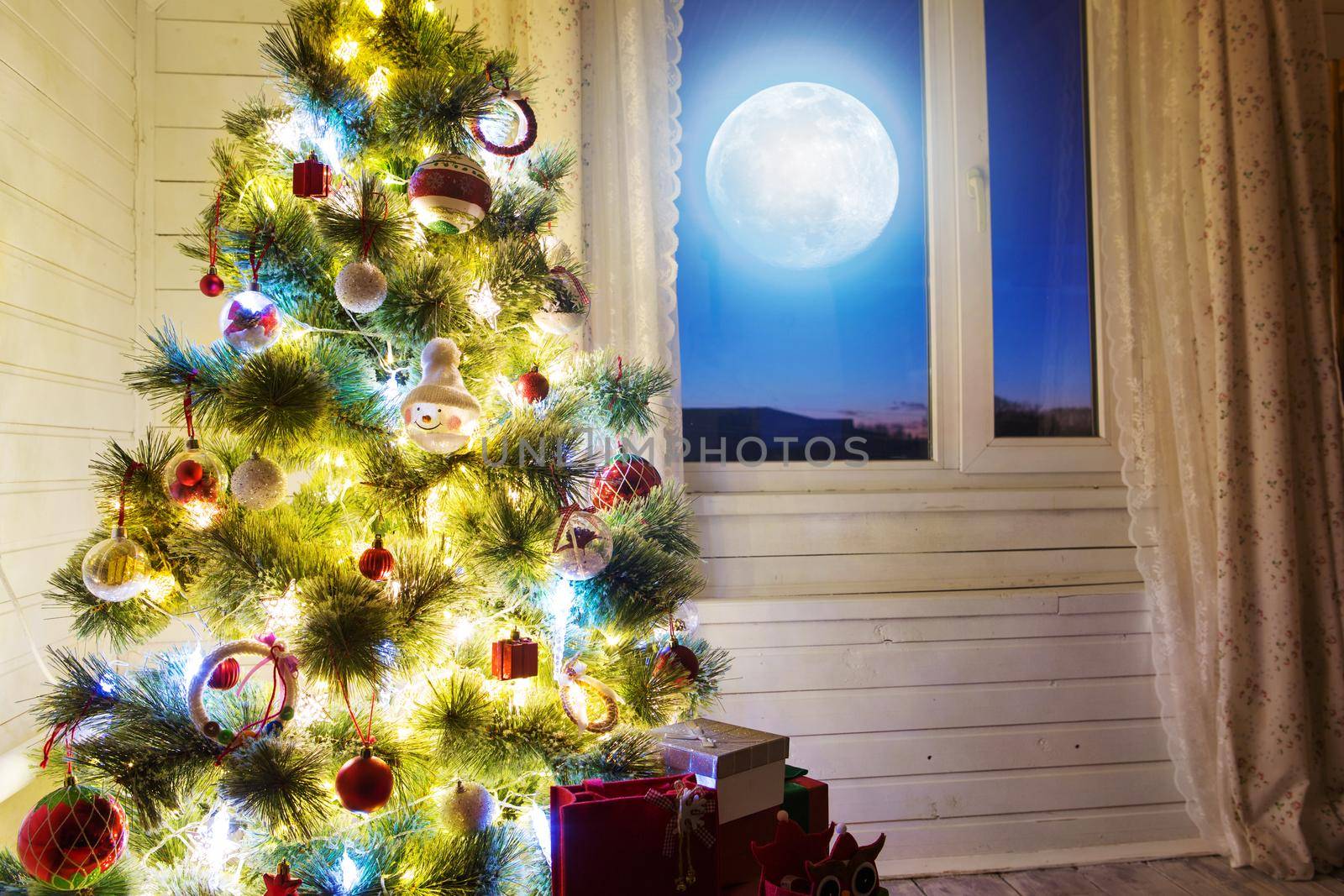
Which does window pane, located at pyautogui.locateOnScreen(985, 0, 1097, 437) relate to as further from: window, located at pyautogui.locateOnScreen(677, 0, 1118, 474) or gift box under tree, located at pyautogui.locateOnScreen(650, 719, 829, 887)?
gift box under tree, located at pyautogui.locateOnScreen(650, 719, 829, 887)

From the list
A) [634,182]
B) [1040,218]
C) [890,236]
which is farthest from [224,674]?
[1040,218]

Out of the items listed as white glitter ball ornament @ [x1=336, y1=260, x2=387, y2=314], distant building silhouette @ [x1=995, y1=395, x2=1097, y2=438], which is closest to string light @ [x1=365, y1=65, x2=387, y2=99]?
white glitter ball ornament @ [x1=336, y1=260, x2=387, y2=314]

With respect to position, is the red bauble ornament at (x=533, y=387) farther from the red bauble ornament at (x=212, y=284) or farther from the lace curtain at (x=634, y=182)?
the lace curtain at (x=634, y=182)

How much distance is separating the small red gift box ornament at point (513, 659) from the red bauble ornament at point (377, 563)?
17cm

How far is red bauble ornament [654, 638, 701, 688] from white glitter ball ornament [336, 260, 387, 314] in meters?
0.63

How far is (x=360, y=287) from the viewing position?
1.12 m

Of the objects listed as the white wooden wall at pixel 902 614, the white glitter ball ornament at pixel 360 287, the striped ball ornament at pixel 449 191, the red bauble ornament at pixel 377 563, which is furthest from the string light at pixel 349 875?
the white wooden wall at pixel 902 614

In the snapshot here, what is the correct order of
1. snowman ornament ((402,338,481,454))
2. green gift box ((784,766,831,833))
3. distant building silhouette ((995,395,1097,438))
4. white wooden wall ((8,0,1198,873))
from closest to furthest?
snowman ornament ((402,338,481,454))
green gift box ((784,766,831,833))
white wooden wall ((8,0,1198,873))
distant building silhouette ((995,395,1097,438))

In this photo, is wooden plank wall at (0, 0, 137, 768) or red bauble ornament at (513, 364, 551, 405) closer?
red bauble ornament at (513, 364, 551, 405)

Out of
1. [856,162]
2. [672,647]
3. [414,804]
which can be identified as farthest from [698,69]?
[414,804]

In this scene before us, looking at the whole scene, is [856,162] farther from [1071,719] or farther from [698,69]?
[1071,719]

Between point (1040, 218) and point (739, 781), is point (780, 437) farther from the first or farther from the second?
point (739, 781)

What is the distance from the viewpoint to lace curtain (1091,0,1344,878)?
197cm

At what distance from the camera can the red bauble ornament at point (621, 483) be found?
138 cm
